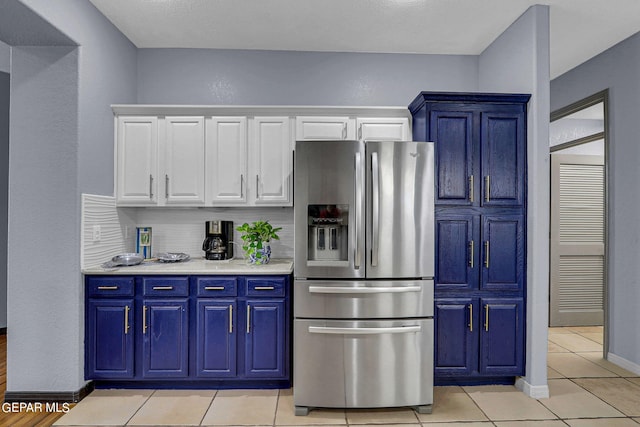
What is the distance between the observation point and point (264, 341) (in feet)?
9.57

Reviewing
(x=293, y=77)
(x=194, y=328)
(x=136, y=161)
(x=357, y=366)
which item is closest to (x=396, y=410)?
(x=357, y=366)

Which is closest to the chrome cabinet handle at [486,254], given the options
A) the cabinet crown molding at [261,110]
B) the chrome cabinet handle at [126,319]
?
the cabinet crown molding at [261,110]

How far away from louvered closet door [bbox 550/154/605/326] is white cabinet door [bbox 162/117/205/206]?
394 centimetres

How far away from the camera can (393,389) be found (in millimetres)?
2617

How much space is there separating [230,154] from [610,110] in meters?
3.43

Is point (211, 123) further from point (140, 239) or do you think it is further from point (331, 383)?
point (331, 383)

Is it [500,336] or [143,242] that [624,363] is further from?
[143,242]

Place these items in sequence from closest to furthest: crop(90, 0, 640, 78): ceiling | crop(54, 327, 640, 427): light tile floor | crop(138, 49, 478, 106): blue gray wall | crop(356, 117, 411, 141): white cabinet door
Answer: crop(54, 327, 640, 427): light tile floor, crop(90, 0, 640, 78): ceiling, crop(356, 117, 411, 141): white cabinet door, crop(138, 49, 478, 106): blue gray wall

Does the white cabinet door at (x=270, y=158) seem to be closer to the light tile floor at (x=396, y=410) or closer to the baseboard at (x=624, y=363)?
the light tile floor at (x=396, y=410)

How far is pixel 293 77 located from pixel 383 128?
3.35ft

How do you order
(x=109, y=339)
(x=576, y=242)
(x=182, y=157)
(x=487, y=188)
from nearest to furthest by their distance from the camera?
(x=109, y=339) < (x=487, y=188) < (x=182, y=157) < (x=576, y=242)

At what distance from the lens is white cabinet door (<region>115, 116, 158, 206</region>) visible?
3355 mm

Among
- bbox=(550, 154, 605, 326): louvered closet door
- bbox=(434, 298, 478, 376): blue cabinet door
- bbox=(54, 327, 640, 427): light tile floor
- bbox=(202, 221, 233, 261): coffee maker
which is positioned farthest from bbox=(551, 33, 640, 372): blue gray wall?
bbox=(202, 221, 233, 261): coffee maker

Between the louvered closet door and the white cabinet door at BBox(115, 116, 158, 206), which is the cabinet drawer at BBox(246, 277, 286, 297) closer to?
the white cabinet door at BBox(115, 116, 158, 206)
